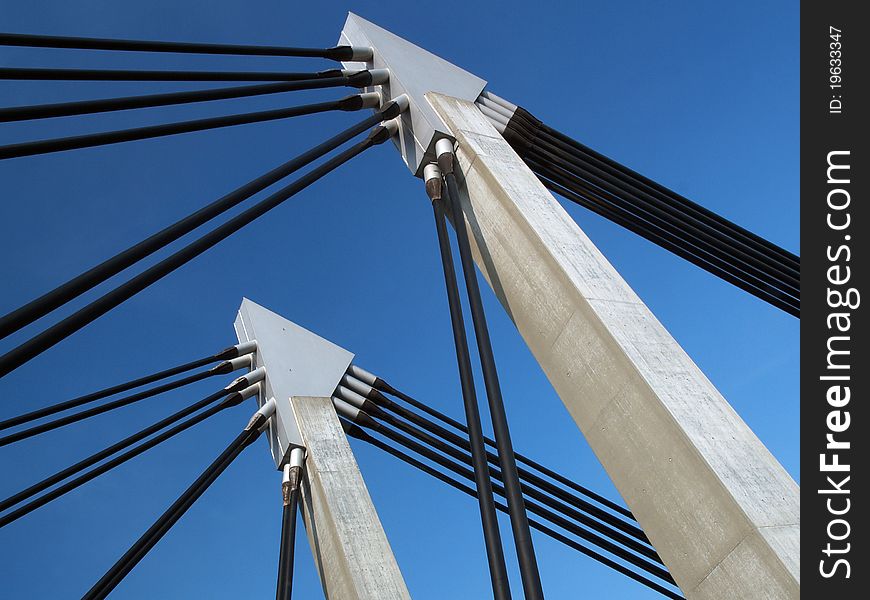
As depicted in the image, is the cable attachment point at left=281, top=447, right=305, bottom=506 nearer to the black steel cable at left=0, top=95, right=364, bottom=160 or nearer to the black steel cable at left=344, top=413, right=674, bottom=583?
the black steel cable at left=344, top=413, right=674, bottom=583

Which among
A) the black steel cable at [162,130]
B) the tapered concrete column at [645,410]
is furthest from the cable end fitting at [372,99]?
the tapered concrete column at [645,410]

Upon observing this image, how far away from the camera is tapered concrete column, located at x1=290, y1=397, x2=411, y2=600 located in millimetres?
9312

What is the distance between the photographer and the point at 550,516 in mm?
9742

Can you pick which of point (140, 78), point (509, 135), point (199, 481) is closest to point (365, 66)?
point (509, 135)

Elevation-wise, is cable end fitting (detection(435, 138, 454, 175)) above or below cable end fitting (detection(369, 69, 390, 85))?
below

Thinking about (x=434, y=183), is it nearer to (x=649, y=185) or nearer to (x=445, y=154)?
(x=445, y=154)

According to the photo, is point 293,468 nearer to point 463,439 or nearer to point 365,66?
point 463,439

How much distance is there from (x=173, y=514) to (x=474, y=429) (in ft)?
18.4

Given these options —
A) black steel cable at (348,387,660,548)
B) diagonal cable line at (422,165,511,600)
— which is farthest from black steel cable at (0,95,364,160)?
black steel cable at (348,387,660,548)

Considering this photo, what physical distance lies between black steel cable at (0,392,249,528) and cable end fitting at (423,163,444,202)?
16.1 feet

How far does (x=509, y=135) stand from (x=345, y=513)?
4.85 m

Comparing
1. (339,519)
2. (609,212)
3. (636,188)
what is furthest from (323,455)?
(636,188)

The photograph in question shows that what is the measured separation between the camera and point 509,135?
29.9 ft
